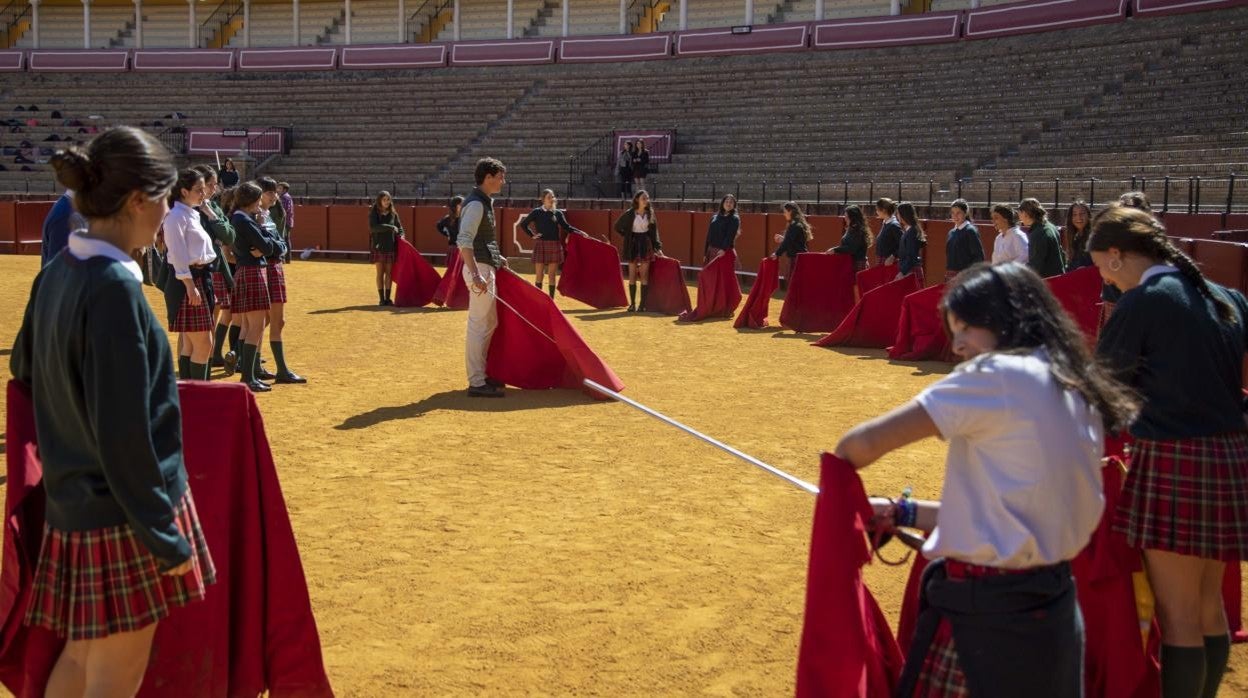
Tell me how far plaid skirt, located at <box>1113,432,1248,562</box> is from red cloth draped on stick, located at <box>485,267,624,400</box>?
19.8 feet

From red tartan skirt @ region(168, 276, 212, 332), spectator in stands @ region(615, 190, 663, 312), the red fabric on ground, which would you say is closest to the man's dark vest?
red tartan skirt @ region(168, 276, 212, 332)

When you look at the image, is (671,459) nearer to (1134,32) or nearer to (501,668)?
(501,668)

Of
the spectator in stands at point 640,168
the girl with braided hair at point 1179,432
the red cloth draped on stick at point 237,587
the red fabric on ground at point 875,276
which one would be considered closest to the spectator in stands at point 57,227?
the red cloth draped on stick at point 237,587

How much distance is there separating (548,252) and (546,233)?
0.28m

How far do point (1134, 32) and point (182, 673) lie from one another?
2464 cm

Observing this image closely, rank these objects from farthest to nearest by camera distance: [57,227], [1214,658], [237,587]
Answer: [57,227] < [237,587] < [1214,658]

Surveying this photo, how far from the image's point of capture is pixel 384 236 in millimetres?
15391

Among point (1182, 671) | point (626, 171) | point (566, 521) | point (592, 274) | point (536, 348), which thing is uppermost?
point (626, 171)

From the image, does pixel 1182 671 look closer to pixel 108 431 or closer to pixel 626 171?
pixel 108 431

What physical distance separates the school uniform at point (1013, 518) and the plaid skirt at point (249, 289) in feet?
24.3

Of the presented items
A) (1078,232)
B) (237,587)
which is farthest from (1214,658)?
(1078,232)

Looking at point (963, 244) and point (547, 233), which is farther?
point (547, 233)

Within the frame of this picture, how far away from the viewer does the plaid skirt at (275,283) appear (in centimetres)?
936

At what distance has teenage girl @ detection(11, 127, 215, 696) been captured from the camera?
256cm
